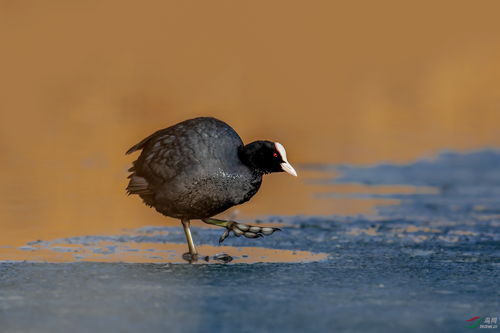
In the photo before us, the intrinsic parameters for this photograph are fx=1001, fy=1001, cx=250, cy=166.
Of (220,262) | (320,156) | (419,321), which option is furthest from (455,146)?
(419,321)

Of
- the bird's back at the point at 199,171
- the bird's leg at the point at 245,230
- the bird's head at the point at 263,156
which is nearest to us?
the bird's back at the point at 199,171

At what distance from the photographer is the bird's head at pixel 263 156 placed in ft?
26.0

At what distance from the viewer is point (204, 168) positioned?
777 centimetres

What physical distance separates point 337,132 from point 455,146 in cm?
577

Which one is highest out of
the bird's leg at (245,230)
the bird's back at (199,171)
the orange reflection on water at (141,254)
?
the bird's back at (199,171)

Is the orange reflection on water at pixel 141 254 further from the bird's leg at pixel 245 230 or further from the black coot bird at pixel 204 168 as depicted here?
the black coot bird at pixel 204 168

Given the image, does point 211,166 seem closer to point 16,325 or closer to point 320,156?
point 16,325

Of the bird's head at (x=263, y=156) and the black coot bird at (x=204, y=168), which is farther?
the bird's head at (x=263, y=156)

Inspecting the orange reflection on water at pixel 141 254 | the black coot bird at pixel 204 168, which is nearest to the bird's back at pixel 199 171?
the black coot bird at pixel 204 168

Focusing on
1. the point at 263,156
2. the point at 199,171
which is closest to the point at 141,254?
the point at 199,171

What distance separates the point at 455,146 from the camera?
22344 mm

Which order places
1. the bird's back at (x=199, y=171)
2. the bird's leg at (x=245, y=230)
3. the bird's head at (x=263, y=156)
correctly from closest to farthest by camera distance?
the bird's back at (x=199, y=171), the bird's head at (x=263, y=156), the bird's leg at (x=245, y=230)

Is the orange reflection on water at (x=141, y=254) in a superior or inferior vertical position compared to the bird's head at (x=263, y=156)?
inferior

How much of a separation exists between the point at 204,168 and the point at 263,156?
19.4 inches
